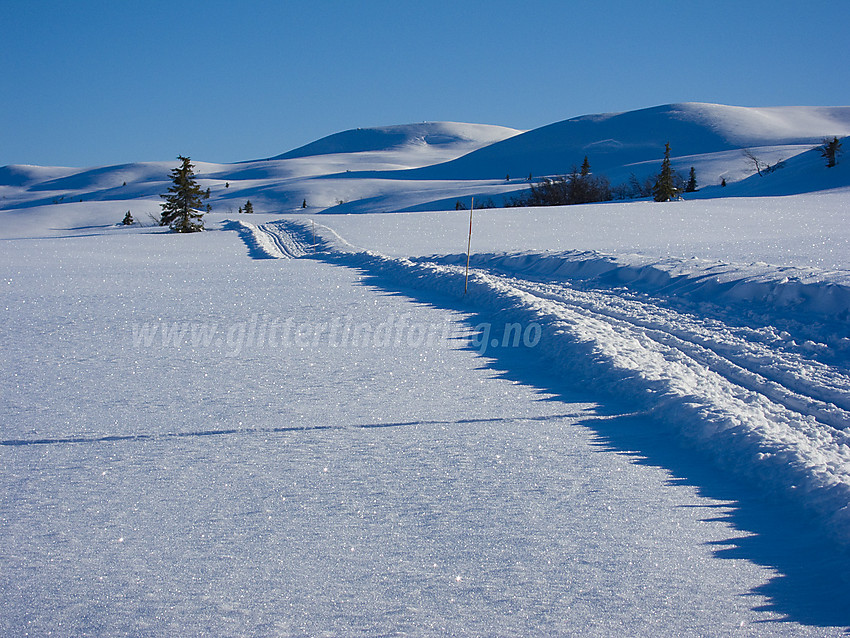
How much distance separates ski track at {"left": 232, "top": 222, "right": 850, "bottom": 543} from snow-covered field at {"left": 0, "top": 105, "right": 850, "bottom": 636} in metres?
0.03

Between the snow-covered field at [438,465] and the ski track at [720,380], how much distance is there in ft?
0.09

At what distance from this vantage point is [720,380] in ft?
18.5

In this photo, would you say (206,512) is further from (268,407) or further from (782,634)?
(782,634)

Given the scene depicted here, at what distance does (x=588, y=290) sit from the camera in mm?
11227

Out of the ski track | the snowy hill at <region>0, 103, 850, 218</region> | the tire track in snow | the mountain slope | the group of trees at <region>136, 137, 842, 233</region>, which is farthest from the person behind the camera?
the mountain slope

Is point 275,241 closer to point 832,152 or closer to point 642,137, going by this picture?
point 832,152

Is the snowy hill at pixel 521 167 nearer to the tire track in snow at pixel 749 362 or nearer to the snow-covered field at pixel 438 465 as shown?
the tire track in snow at pixel 749 362

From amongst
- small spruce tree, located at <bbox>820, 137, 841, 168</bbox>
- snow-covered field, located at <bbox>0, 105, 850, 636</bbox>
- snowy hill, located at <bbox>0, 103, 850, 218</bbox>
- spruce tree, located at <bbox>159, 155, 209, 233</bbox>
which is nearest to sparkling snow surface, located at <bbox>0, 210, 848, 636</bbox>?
snow-covered field, located at <bbox>0, 105, 850, 636</bbox>

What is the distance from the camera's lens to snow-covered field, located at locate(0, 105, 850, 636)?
2.83m

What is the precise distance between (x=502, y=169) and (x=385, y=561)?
119 metres

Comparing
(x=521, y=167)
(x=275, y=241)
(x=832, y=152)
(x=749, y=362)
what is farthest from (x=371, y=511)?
(x=521, y=167)

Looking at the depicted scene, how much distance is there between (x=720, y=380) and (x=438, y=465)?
8.84 ft

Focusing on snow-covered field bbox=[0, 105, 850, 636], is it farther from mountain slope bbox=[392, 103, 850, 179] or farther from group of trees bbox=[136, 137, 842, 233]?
mountain slope bbox=[392, 103, 850, 179]

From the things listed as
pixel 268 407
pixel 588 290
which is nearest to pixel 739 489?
pixel 268 407
